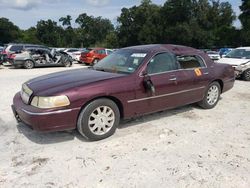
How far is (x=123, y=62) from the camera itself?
5.39 metres

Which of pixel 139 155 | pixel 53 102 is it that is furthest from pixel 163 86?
pixel 53 102

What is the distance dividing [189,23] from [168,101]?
49.1 m

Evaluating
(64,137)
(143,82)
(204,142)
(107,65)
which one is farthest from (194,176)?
(107,65)

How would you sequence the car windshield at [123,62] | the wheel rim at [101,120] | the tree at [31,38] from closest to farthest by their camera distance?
the wheel rim at [101,120] < the car windshield at [123,62] < the tree at [31,38]

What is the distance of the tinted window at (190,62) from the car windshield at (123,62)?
0.90m

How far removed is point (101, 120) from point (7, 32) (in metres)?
81.8

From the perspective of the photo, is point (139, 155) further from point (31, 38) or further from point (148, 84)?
point (31, 38)

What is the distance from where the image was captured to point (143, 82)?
491 cm

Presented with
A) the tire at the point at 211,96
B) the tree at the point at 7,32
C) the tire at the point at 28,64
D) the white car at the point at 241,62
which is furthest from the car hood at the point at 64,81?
the tree at the point at 7,32

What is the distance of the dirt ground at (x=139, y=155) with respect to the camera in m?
3.41

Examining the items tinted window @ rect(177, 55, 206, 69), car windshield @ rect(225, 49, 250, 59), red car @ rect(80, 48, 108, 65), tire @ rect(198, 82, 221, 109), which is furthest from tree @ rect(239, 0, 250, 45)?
tinted window @ rect(177, 55, 206, 69)

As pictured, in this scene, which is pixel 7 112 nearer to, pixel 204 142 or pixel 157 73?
pixel 157 73

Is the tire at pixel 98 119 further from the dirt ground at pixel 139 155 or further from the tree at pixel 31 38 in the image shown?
the tree at pixel 31 38

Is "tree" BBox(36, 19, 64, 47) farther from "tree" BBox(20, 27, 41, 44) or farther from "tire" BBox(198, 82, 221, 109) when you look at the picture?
"tire" BBox(198, 82, 221, 109)
